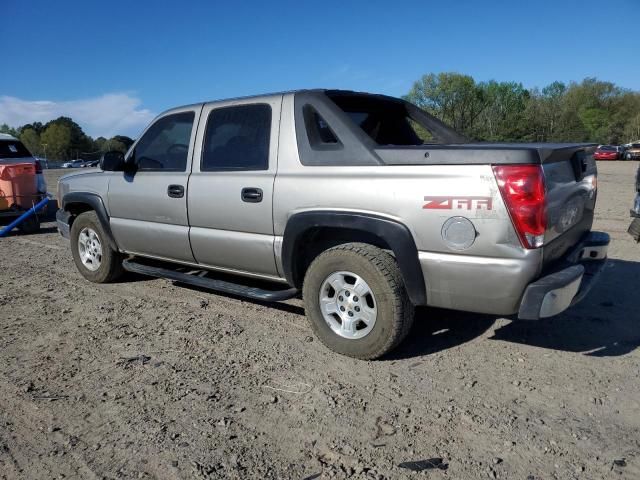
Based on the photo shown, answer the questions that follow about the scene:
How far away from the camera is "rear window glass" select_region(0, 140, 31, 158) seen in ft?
34.6

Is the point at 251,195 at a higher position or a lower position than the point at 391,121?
lower

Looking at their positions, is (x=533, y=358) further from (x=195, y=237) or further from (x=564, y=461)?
(x=195, y=237)

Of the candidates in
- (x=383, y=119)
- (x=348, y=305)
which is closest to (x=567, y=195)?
(x=348, y=305)

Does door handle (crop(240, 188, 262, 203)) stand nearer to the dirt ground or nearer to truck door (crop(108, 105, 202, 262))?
truck door (crop(108, 105, 202, 262))

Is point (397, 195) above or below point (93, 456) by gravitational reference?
above

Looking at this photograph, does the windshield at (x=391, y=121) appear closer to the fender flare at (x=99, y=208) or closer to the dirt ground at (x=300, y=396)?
the dirt ground at (x=300, y=396)

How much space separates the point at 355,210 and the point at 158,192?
2174mm

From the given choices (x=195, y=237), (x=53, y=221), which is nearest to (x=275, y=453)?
(x=195, y=237)

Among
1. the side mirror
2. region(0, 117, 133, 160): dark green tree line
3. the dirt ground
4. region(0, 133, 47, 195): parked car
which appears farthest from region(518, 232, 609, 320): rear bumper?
region(0, 117, 133, 160): dark green tree line

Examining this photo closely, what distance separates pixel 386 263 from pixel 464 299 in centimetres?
56

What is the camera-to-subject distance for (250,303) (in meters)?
5.06

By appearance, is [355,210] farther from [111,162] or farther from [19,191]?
[19,191]

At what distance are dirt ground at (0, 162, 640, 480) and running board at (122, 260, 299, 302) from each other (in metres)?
0.33

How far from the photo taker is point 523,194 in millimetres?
2947
